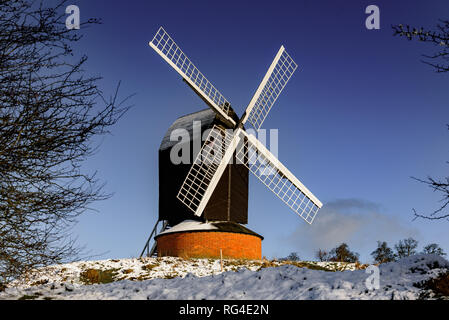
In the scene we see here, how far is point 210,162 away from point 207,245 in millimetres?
3265

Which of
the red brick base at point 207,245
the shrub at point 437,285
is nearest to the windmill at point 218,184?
the red brick base at point 207,245

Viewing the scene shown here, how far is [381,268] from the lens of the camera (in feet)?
25.7

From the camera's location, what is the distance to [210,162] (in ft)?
54.6

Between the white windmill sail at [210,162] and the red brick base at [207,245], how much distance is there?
1.14 meters

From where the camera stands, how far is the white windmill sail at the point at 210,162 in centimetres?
1633

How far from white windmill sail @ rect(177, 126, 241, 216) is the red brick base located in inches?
44.9

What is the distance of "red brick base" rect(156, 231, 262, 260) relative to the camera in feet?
54.3

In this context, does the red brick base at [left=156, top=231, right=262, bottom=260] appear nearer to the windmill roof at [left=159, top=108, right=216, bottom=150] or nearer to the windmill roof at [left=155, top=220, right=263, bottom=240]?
the windmill roof at [left=155, top=220, right=263, bottom=240]

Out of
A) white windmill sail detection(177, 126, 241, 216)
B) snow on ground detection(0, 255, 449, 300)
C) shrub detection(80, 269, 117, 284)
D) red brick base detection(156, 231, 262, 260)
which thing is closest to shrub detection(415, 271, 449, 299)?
snow on ground detection(0, 255, 449, 300)

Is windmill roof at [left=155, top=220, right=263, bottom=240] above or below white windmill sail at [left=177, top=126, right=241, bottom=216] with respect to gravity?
below

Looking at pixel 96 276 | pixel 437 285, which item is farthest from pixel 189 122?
pixel 437 285
